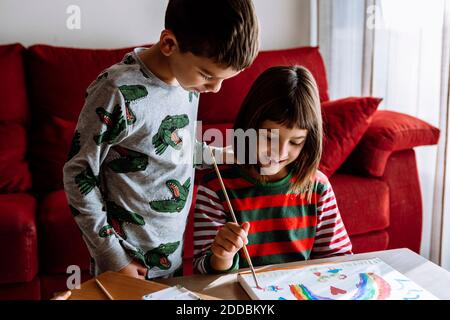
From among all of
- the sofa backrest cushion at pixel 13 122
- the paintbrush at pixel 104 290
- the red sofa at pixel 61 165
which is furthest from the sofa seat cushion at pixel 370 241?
the paintbrush at pixel 104 290

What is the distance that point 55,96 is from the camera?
227cm

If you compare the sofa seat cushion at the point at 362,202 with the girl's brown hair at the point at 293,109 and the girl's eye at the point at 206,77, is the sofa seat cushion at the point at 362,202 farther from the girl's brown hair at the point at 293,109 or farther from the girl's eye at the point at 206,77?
the girl's eye at the point at 206,77

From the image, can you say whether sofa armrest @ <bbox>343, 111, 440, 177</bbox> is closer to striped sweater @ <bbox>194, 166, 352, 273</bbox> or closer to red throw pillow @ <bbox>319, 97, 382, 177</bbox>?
red throw pillow @ <bbox>319, 97, 382, 177</bbox>

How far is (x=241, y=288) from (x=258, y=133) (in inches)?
14.7

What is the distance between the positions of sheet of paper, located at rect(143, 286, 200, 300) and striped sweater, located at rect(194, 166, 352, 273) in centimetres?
33

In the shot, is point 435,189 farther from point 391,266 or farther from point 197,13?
point 197,13

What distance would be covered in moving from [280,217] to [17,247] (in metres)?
0.96

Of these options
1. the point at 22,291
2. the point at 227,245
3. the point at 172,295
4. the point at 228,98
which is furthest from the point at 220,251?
the point at 228,98

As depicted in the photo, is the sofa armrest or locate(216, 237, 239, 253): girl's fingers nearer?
locate(216, 237, 239, 253): girl's fingers

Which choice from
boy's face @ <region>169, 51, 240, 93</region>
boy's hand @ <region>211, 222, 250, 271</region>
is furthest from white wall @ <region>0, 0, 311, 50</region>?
boy's hand @ <region>211, 222, 250, 271</region>

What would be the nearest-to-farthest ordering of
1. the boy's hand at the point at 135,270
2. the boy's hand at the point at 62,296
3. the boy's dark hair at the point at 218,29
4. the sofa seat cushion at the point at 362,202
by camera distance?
the boy's hand at the point at 62,296, the boy's dark hair at the point at 218,29, the boy's hand at the point at 135,270, the sofa seat cushion at the point at 362,202

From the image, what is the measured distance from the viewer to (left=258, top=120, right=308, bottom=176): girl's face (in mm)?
1160

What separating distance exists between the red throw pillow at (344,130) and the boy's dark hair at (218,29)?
1.17 meters

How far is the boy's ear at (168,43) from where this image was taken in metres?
1.01
